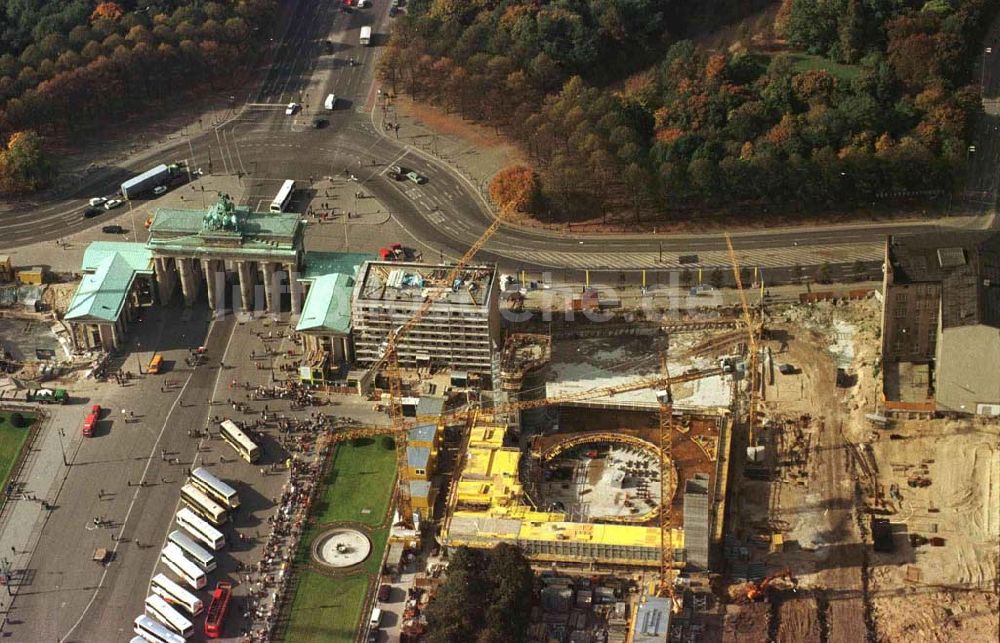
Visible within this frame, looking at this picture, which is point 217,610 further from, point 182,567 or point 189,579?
point 182,567

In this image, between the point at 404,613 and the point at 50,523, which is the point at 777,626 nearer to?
the point at 404,613

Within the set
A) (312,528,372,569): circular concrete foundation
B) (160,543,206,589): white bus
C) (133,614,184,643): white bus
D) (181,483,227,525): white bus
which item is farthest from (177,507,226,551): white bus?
(133,614,184,643): white bus

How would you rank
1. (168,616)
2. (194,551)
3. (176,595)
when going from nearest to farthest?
1. (168,616)
2. (176,595)
3. (194,551)

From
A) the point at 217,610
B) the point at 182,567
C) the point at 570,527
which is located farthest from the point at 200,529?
the point at 570,527

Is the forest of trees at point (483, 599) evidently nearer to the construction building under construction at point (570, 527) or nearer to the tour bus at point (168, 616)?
the construction building under construction at point (570, 527)

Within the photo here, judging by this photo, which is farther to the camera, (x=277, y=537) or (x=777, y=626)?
(x=277, y=537)

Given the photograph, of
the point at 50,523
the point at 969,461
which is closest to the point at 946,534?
the point at 969,461
